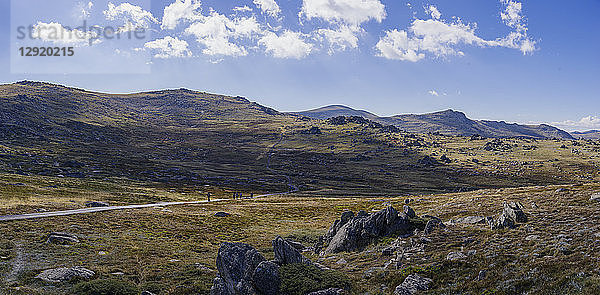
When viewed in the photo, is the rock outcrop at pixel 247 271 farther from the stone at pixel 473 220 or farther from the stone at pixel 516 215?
the stone at pixel 516 215

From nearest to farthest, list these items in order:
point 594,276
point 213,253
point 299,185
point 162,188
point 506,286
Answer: point 594,276 → point 506,286 → point 213,253 → point 162,188 → point 299,185

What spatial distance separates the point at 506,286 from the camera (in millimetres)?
18516

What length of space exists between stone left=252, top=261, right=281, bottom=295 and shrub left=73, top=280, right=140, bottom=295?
11085 mm

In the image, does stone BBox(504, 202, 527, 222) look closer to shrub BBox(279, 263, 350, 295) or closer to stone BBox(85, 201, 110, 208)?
shrub BBox(279, 263, 350, 295)

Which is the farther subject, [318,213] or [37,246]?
[318,213]

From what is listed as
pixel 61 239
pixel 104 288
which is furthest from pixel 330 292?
pixel 61 239

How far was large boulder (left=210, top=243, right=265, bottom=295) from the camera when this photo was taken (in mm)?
24047

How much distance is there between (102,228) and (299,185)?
447ft

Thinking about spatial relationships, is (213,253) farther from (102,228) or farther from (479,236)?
(479,236)

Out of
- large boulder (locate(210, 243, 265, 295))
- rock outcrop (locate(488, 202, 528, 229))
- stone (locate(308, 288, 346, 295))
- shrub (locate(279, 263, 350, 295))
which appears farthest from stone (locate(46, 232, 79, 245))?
rock outcrop (locate(488, 202, 528, 229))

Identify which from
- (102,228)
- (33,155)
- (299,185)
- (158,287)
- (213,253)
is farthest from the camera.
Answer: (299,185)

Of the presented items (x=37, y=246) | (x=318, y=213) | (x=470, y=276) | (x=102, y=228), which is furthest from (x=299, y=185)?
(x=470, y=276)

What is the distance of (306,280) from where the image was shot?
24.2 m

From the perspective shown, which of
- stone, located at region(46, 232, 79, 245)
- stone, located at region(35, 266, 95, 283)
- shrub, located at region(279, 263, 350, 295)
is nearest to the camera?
shrub, located at region(279, 263, 350, 295)
